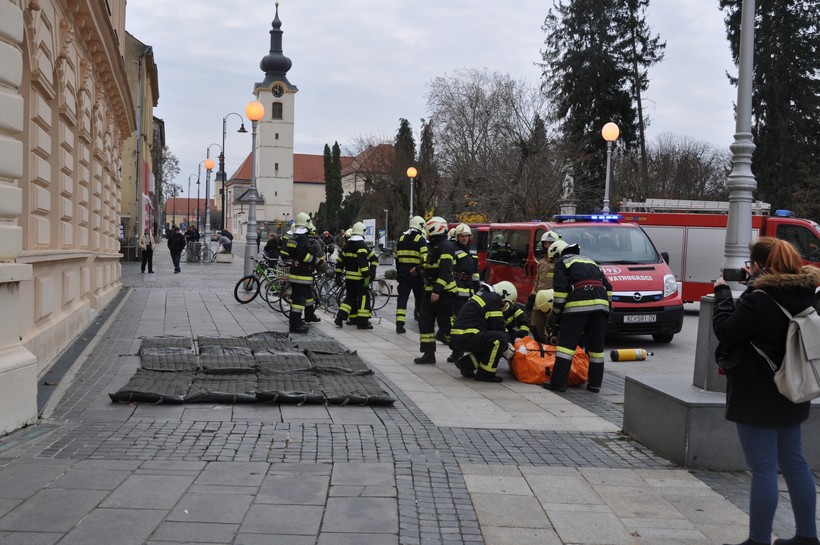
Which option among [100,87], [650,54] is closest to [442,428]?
[100,87]

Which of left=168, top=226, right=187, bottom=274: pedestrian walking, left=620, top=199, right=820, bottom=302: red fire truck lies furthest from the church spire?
left=620, top=199, right=820, bottom=302: red fire truck

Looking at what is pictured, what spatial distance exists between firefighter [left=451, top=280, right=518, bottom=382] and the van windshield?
559 centimetres

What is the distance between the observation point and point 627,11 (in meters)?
48.1

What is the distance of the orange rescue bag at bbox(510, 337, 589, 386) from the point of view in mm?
9445

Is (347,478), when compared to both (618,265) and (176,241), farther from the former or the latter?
(176,241)

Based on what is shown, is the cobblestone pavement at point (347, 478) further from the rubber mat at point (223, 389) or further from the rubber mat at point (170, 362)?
the rubber mat at point (170, 362)

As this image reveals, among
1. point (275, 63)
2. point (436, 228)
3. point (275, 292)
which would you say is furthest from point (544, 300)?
point (275, 63)

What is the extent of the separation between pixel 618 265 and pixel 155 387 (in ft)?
29.8

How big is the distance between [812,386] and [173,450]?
413 centimetres

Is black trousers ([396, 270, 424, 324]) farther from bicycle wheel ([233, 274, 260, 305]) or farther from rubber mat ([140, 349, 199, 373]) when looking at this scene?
rubber mat ([140, 349, 199, 373])

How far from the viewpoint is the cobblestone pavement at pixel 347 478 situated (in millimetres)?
4402

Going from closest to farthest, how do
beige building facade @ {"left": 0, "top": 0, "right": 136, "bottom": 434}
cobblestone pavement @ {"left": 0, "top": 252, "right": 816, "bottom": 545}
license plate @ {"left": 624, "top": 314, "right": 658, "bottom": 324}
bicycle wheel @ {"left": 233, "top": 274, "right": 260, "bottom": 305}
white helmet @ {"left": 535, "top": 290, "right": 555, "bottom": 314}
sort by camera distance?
1. cobblestone pavement @ {"left": 0, "top": 252, "right": 816, "bottom": 545}
2. beige building facade @ {"left": 0, "top": 0, "right": 136, "bottom": 434}
3. white helmet @ {"left": 535, "top": 290, "right": 555, "bottom": 314}
4. license plate @ {"left": 624, "top": 314, "right": 658, "bottom": 324}
5. bicycle wheel @ {"left": 233, "top": 274, "right": 260, "bottom": 305}

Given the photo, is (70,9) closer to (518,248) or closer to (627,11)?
(518,248)

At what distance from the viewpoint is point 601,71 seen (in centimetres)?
4716
